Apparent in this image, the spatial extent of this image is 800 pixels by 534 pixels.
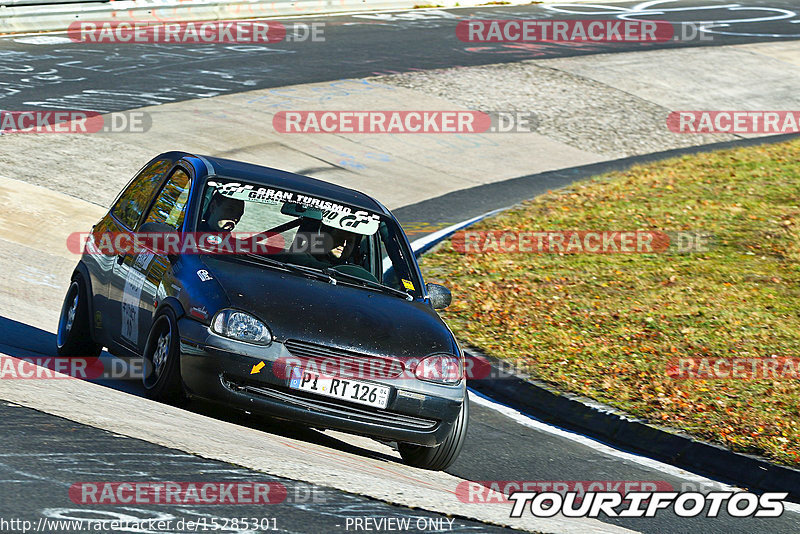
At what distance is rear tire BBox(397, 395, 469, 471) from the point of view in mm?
6680

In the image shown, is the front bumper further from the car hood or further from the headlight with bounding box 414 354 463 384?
the car hood

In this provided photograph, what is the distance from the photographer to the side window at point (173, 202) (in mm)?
7352

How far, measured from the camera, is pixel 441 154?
18.7m

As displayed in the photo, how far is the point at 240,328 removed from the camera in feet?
20.5
